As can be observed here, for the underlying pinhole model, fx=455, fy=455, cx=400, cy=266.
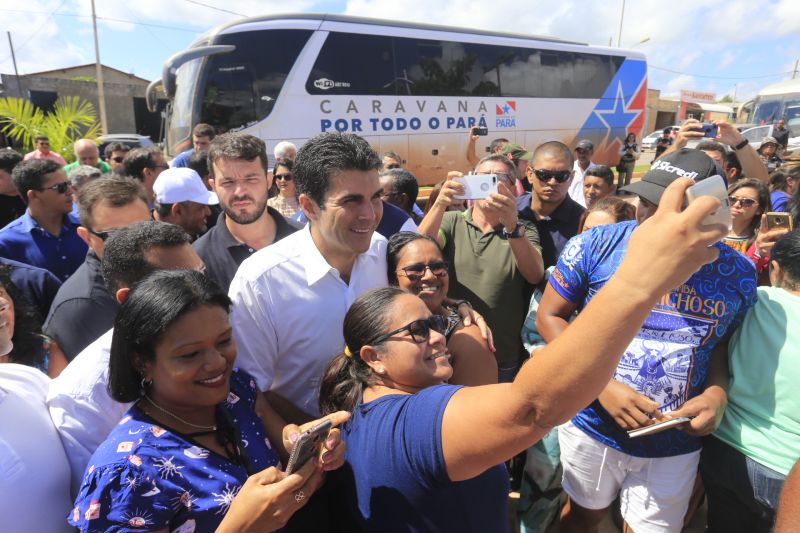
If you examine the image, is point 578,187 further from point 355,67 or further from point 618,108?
point 618,108

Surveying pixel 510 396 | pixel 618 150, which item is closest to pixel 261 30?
pixel 510 396

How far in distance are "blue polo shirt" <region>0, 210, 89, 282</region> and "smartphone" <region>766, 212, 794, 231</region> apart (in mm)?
4601

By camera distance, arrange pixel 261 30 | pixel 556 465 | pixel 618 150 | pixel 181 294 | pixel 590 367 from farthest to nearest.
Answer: pixel 618 150, pixel 261 30, pixel 556 465, pixel 181 294, pixel 590 367

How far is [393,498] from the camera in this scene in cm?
109

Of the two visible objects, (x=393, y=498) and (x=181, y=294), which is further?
(x=181, y=294)

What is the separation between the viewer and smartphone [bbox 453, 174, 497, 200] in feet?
7.97

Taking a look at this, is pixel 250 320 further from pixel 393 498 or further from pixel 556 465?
pixel 556 465

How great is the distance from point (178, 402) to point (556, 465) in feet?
5.63

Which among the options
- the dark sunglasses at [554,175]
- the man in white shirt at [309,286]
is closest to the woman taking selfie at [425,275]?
the man in white shirt at [309,286]

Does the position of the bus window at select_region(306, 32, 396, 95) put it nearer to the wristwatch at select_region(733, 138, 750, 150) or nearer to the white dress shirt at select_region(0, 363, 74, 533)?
the wristwatch at select_region(733, 138, 750, 150)

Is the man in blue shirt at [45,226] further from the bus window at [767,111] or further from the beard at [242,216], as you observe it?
the bus window at [767,111]

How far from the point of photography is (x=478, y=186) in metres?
2.46

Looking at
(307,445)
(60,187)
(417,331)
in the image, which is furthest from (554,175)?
(60,187)

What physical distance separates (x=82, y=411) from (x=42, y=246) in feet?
8.01
